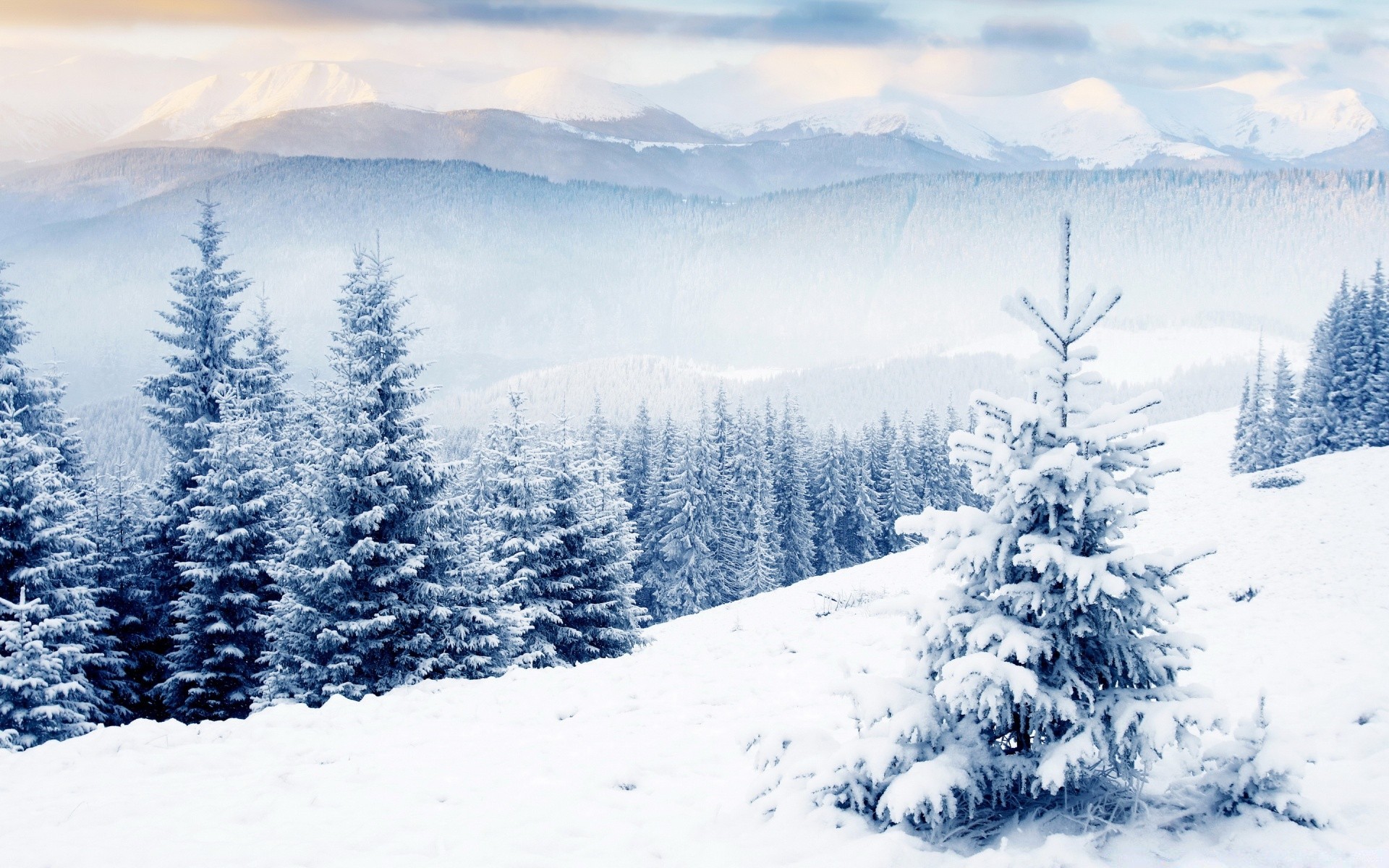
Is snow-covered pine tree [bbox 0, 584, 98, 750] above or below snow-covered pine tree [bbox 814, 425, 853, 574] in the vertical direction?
above

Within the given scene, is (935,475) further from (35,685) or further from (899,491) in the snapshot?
(35,685)

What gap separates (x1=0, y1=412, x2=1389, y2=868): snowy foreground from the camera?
539 cm

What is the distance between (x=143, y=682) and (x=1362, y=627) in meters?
24.9

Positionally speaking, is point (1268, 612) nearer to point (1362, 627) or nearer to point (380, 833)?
point (1362, 627)

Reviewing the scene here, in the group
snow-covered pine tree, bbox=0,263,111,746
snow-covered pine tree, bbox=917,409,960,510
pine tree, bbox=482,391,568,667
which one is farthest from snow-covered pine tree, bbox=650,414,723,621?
snow-covered pine tree, bbox=0,263,111,746

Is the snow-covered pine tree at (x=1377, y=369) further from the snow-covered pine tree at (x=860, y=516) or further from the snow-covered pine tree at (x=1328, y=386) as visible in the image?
the snow-covered pine tree at (x=860, y=516)

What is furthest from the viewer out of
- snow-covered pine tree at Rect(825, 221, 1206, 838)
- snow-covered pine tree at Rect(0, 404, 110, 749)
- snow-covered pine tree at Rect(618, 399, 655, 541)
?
snow-covered pine tree at Rect(618, 399, 655, 541)

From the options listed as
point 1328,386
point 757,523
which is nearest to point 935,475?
point 757,523

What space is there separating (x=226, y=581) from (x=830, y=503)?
4523 cm

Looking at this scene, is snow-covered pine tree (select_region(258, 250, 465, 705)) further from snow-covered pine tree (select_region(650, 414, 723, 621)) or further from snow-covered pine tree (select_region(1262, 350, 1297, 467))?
snow-covered pine tree (select_region(1262, 350, 1297, 467))

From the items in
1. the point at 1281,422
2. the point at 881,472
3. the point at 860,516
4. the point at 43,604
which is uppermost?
the point at 43,604

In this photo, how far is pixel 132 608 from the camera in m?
19.7

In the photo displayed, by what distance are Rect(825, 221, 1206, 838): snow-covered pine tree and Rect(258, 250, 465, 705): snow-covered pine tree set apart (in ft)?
35.1

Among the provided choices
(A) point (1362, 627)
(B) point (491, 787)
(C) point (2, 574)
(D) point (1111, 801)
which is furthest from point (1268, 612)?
(C) point (2, 574)
